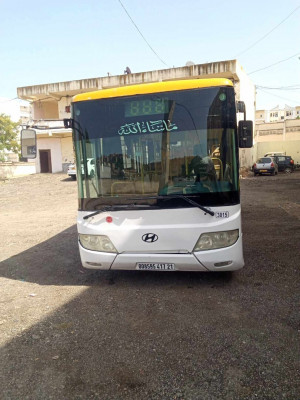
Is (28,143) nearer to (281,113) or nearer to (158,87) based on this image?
(158,87)

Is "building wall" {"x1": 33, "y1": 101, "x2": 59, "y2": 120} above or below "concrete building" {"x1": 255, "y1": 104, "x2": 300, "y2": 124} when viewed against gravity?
below

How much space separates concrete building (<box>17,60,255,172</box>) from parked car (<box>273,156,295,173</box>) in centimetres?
266

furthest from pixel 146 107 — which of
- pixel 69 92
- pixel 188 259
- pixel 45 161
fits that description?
pixel 45 161

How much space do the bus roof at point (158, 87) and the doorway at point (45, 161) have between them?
2803cm

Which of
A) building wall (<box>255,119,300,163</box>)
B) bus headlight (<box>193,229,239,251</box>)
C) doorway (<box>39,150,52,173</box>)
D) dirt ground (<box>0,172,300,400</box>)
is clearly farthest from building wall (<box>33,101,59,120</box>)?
bus headlight (<box>193,229,239,251</box>)

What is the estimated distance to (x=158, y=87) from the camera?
13.6ft

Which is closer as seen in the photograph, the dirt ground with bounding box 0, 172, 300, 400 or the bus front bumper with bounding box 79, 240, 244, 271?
the dirt ground with bounding box 0, 172, 300, 400

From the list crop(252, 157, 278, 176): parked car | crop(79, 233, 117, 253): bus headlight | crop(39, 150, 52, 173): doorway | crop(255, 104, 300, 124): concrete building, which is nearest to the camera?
crop(79, 233, 117, 253): bus headlight

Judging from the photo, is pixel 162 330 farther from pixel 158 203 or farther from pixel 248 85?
pixel 248 85

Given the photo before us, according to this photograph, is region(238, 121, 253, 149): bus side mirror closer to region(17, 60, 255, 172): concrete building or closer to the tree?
region(17, 60, 255, 172): concrete building

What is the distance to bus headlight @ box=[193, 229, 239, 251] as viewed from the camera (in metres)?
4.03

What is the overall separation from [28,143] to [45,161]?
2813 cm

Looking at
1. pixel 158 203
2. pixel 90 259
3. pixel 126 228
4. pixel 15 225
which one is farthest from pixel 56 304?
pixel 15 225

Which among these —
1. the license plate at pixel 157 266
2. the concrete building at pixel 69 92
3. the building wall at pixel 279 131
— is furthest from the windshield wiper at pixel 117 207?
the building wall at pixel 279 131
